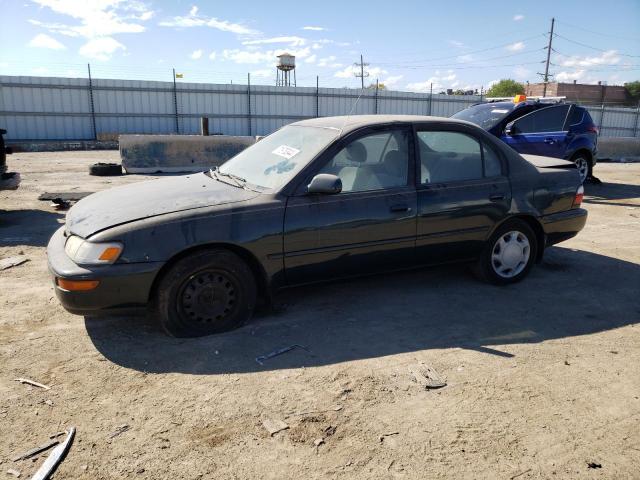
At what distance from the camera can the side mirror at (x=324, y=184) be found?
372 cm

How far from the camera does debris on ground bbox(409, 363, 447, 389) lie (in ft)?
10.3

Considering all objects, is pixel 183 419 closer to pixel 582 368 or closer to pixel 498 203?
pixel 582 368

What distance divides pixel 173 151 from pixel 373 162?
9826mm

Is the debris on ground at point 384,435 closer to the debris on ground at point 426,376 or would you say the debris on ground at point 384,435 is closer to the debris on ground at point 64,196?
the debris on ground at point 426,376

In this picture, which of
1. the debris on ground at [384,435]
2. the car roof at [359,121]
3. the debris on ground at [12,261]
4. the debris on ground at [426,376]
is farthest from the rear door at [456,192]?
the debris on ground at [12,261]

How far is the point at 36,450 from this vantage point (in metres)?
2.50

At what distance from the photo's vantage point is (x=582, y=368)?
339 cm

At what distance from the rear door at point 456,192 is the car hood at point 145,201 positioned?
153cm

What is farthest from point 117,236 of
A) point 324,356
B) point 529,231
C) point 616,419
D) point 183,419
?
point 529,231

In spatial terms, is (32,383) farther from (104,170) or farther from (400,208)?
(104,170)

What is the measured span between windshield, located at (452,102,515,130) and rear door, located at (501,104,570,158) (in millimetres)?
290

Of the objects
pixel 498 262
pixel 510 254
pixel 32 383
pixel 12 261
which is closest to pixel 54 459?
pixel 32 383

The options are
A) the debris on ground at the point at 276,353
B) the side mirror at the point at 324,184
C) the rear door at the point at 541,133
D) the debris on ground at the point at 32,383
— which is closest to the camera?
the debris on ground at the point at 32,383

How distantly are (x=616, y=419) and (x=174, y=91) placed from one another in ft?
77.8
